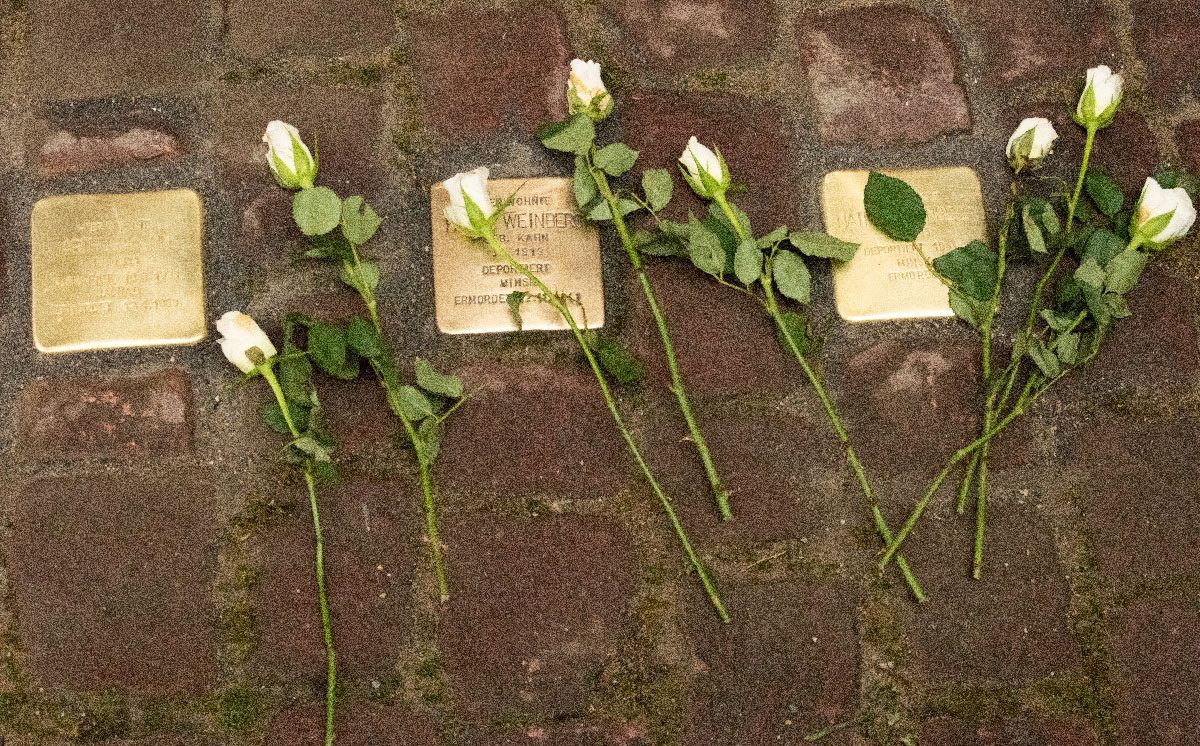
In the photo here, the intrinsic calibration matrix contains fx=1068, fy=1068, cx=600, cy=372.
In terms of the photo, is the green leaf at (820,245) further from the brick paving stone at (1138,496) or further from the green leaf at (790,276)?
the brick paving stone at (1138,496)

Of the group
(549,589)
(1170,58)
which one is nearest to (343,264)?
(549,589)

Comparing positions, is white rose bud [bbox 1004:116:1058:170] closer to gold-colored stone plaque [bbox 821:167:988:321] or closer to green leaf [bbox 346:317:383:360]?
gold-colored stone plaque [bbox 821:167:988:321]

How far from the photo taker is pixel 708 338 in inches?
48.6

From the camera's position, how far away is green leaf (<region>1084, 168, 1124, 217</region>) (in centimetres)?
123

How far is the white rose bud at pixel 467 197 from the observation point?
1.13 m

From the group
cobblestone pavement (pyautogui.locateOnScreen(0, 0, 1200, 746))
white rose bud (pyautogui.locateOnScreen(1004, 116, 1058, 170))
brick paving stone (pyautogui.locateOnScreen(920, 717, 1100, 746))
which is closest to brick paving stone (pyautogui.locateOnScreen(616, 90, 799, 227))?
cobblestone pavement (pyautogui.locateOnScreen(0, 0, 1200, 746))

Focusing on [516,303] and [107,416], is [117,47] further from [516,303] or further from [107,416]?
[516,303]

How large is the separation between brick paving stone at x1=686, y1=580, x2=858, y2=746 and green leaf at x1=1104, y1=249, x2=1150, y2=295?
1.46 ft

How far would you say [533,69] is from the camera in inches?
51.3

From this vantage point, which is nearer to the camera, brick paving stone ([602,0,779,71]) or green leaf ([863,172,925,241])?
green leaf ([863,172,925,241])

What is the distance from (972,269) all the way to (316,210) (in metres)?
0.74

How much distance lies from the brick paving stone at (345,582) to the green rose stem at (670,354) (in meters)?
0.32

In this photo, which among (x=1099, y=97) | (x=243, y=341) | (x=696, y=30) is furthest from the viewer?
(x=696, y=30)

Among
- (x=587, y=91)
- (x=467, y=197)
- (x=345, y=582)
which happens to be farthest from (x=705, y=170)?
(x=345, y=582)
